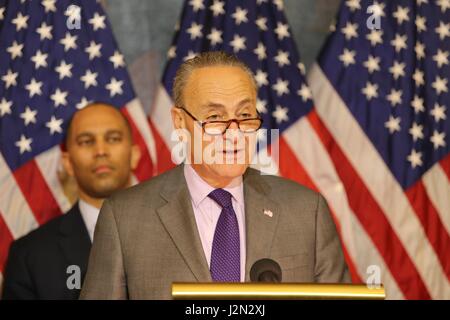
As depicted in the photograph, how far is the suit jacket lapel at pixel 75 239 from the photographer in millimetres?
3879

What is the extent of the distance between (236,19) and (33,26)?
1.04m

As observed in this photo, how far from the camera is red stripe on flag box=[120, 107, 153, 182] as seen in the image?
13.1 feet

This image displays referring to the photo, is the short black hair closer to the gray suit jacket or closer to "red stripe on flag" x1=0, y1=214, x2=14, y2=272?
"red stripe on flag" x1=0, y1=214, x2=14, y2=272

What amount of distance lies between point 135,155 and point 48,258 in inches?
26.1

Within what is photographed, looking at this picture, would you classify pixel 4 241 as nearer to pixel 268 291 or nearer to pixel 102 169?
pixel 102 169

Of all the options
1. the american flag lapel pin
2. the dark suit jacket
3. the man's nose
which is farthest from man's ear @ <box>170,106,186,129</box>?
the dark suit jacket

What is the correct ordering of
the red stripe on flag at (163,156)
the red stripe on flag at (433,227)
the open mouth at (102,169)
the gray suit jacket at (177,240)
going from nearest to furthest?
the gray suit jacket at (177,240)
the open mouth at (102,169)
the red stripe on flag at (163,156)
the red stripe on flag at (433,227)

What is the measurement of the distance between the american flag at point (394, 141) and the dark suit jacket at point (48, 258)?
1.35 metres

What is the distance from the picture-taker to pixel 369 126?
164 inches

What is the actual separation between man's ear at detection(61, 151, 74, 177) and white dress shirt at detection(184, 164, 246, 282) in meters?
1.58

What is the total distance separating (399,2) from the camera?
13.8 feet

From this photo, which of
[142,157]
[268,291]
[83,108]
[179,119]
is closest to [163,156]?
[142,157]

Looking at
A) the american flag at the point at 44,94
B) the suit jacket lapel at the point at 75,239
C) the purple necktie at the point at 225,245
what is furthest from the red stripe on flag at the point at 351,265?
the purple necktie at the point at 225,245

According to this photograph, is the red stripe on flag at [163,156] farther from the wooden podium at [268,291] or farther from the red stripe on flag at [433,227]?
the wooden podium at [268,291]
